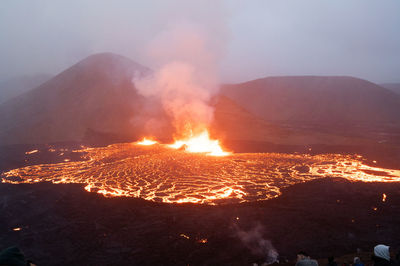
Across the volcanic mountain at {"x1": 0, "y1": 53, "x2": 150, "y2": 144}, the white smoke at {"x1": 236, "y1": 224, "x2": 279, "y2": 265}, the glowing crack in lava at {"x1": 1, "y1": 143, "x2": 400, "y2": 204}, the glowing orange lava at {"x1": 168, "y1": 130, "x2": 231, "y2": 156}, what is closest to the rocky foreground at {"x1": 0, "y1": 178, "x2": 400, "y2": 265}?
the white smoke at {"x1": 236, "y1": 224, "x2": 279, "y2": 265}

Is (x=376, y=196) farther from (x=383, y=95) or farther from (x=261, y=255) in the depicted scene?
(x=383, y=95)

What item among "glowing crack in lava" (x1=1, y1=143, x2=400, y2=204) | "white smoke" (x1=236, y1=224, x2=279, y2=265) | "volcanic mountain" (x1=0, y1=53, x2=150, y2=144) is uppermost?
"volcanic mountain" (x1=0, y1=53, x2=150, y2=144)

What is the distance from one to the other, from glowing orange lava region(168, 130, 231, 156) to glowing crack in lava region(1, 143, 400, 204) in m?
1.93

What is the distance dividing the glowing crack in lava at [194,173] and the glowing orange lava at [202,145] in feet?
6.32

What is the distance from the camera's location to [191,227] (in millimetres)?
13508

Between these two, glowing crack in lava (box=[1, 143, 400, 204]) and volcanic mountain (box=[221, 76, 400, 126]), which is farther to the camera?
volcanic mountain (box=[221, 76, 400, 126])

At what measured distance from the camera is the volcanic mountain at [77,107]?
150 ft

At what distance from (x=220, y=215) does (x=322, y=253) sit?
520 centimetres

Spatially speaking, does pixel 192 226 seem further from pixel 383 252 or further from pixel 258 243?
pixel 383 252

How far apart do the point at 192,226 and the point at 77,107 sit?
48.6 meters

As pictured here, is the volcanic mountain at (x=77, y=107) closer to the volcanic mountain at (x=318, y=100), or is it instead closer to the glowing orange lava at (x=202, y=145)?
the glowing orange lava at (x=202, y=145)

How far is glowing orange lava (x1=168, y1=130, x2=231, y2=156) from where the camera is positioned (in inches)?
1278

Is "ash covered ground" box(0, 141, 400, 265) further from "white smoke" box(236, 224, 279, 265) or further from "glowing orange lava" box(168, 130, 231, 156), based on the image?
"glowing orange lava" box(168, 130, 231, 156)

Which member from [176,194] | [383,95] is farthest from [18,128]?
[383,95]
